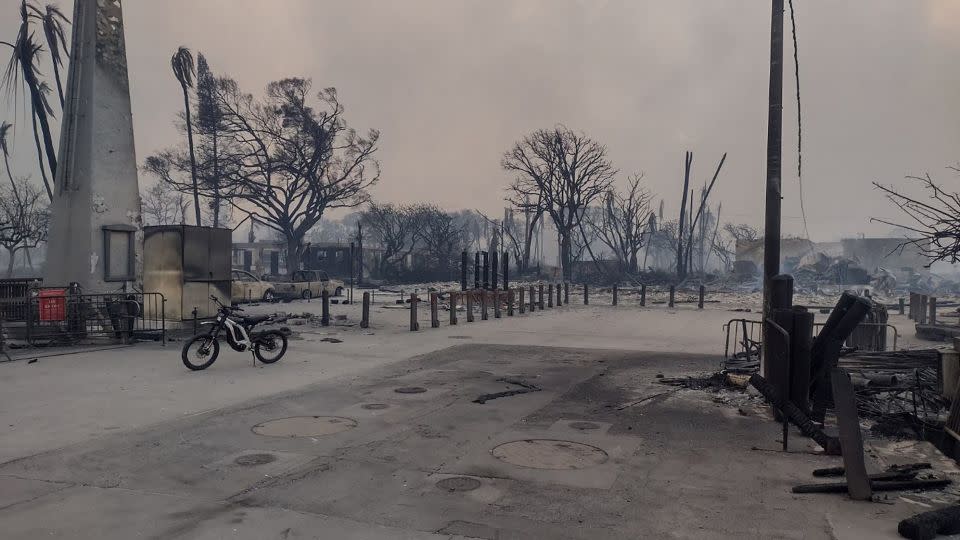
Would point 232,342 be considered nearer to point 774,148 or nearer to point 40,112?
point 774,148

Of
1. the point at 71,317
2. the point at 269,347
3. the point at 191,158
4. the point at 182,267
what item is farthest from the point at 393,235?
the point at 269,347

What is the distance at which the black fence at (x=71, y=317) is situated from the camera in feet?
46.9

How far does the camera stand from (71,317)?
14.8m

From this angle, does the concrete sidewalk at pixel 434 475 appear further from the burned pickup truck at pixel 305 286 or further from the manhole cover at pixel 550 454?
the burned pickup truck at pixel 305 286

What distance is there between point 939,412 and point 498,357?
7744 mm

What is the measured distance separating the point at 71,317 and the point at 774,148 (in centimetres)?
1454

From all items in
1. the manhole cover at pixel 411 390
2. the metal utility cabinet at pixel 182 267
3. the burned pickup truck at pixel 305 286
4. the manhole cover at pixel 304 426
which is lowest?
the manhole cover at pixel 411 390

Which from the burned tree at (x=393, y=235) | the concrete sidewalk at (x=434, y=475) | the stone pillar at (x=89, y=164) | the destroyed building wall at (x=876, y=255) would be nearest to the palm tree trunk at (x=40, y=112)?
the stone pillar at (x=89, y=164)

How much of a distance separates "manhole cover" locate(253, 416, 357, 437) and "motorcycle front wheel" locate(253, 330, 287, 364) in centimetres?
463

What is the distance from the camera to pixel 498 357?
13.7 metres

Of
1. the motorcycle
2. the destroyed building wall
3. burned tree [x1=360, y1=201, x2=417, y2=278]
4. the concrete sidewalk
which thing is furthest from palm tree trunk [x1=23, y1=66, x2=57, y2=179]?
the destroyed building wall

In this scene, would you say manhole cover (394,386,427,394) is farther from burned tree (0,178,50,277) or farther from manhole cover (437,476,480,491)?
burned tree (0,178,50,277)

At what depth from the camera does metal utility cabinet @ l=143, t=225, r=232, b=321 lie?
658 inches

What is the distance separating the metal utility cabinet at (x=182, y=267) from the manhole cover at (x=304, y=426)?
10019mm
